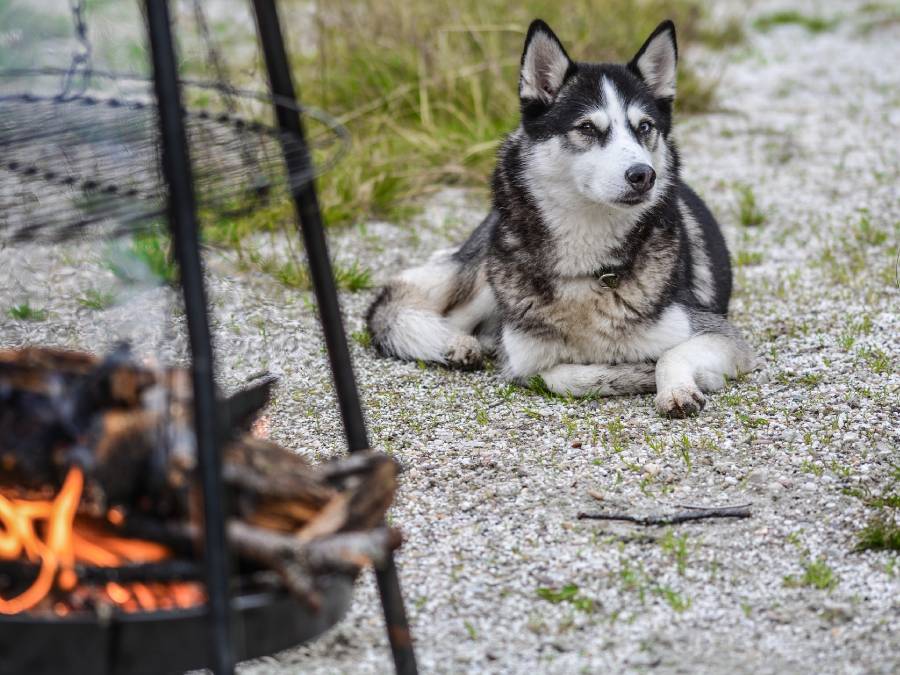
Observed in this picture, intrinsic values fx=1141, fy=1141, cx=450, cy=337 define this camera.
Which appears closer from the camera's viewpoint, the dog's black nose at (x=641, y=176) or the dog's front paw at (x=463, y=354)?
the dog's black nose at (x=641, y=176)

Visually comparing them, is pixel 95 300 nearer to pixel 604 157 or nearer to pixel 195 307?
pixel 604 157

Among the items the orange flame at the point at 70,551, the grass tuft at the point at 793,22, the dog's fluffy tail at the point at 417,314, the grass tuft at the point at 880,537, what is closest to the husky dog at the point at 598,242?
the dog's fluffy tail at the point at 417,314

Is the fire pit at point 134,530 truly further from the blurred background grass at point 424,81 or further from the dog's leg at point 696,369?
the blurred background grass at point 424,81


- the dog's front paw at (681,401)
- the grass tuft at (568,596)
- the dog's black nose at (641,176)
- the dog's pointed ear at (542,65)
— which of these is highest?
the dog's pointed ear at (542,65)

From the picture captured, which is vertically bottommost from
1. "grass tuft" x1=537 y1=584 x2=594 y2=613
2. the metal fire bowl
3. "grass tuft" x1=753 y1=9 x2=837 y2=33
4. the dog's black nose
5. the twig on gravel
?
"grass tuft" x1=537 y1=584 x2=594 y2=613

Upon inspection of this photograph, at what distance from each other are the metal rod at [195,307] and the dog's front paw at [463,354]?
2.75 metres

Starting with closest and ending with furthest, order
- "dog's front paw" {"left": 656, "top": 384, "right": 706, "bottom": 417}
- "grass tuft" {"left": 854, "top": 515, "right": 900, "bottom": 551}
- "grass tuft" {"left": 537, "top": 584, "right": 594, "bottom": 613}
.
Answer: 1. "grass tuft" {"left": 537, "top": 584, "right": 594, "bottom": 613}
2. "grass tuft" {"left": 854, "top": 515, "right": 900, "bottom": 551}
3. "dog's front paw" {"left": 656, "top": 384, "right": 706, "bottom": 417}

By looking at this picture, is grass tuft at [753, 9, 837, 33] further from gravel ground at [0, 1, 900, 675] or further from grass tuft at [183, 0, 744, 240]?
gravel ground at [0, 1, 900, 675]

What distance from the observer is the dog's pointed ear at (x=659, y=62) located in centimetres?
410

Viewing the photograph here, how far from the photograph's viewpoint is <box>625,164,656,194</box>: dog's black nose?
3820 millimetres

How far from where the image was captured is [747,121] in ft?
26.5

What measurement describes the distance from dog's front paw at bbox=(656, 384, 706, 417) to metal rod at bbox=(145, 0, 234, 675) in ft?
7.53

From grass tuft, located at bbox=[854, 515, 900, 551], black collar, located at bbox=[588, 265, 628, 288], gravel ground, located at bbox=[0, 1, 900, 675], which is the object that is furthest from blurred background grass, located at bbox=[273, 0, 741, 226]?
grass tuft, located at bbox=[854, 515, 900, 551]

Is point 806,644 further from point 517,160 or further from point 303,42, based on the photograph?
point 303,42
